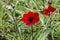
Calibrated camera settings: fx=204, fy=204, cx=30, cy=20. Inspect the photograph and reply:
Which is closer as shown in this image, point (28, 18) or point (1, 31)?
point (28, 18)

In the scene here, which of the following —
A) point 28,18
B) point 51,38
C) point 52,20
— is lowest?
point 51,38

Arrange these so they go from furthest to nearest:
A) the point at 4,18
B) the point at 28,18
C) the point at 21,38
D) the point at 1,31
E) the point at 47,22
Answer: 1. the point at 4,18
2. the point at 1,31
3. the point at 47,22
4. the point at 21,38
5. the point at 28,18

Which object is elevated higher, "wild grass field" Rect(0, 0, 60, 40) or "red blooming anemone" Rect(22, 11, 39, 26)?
"red blooming anemone" Rect(22, 11, 39, 26)

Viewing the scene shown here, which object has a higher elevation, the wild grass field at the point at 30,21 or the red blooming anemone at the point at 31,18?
the red blooming anemone at the point at 31,18

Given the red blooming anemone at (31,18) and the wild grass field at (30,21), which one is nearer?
the red blooming anemone at (31,18)

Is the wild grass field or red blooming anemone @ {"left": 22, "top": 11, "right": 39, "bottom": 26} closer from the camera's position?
red blooming anemone @ {"left": 22, "top": 11, "right": 39, "bottom": 26}

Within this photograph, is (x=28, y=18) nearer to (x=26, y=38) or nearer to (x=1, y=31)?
(x=26, y=38)

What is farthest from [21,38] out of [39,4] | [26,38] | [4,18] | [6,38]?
[39,4]

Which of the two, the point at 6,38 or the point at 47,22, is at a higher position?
the point at 47,22
